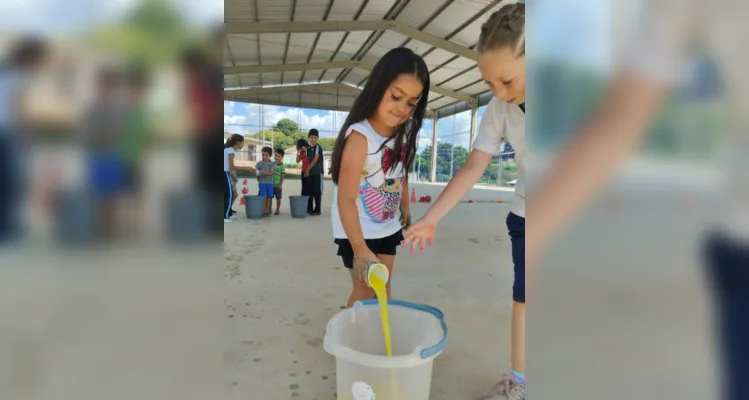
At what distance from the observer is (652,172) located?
0.68 feet

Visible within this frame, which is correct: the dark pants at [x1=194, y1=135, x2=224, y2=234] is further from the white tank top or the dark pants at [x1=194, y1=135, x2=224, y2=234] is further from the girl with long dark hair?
the white tank top

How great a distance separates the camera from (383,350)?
1.02 metres

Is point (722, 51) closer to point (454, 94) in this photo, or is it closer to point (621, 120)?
point (621, 120)

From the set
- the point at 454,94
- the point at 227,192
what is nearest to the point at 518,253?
the point at 227,192

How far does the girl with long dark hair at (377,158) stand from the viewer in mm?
1106

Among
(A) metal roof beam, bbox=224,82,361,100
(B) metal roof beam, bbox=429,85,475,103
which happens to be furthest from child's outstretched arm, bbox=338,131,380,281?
(A) metal roof beam, bbox=224,82,361,100

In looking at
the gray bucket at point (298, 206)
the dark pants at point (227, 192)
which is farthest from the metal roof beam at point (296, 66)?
the dark pants at point (227, 192)

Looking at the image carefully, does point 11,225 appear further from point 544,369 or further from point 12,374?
point 544,369

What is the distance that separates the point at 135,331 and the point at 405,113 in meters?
1.01

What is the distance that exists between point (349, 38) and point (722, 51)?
33.9ft

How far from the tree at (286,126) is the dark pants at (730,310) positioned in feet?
56.9


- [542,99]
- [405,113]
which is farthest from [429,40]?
[542,99]

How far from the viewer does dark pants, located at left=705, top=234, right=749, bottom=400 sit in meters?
Answer: 0.21

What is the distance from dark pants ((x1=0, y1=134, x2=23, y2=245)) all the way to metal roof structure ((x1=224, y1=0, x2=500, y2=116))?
5999 millimetres
